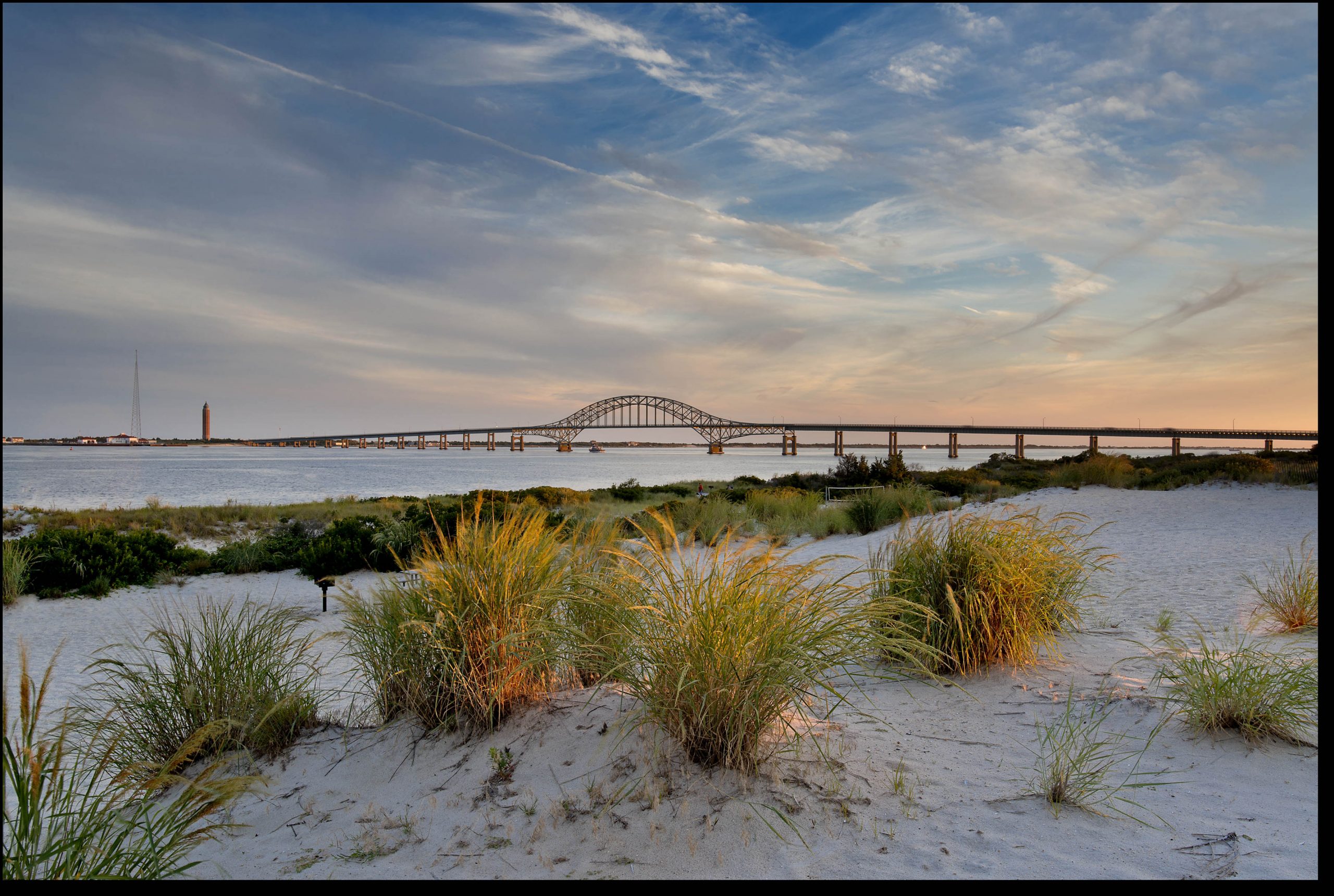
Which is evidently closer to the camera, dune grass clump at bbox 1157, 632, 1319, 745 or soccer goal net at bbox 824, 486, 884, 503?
dune grass clump at bbox 1157, 632, 1319, 745

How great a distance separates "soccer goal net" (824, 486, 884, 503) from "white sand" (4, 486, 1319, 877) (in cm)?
1204

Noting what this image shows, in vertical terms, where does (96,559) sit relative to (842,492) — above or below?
below

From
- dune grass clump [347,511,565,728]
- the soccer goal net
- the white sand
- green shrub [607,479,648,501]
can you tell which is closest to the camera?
the white sand

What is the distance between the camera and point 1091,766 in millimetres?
3178

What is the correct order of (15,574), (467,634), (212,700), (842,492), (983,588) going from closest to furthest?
1. (467,634)
2. (212,700)
3. (983,588)
4. (15,574)
5. (842,492)

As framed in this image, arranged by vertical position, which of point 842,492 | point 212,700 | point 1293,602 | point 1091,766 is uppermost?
point 842,492

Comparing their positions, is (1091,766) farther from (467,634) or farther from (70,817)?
(70,817)

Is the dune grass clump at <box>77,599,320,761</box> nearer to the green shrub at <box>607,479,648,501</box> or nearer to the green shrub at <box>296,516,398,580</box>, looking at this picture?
the green shrub at <box>296,516,398,580</box>

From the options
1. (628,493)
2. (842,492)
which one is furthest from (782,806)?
(628,493)

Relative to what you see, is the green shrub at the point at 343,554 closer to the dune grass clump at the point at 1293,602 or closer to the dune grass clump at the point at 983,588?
the dune grass clump at the point at 983,588

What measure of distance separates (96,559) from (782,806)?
35.1ft

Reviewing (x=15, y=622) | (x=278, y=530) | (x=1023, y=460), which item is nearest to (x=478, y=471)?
(x=278, y=530)

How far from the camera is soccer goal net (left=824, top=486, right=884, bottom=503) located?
16.3 meters

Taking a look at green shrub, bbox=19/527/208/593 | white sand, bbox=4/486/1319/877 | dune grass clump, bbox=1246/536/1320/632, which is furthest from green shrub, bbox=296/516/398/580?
dune grass clump, bbox=1246/536/1320/632
